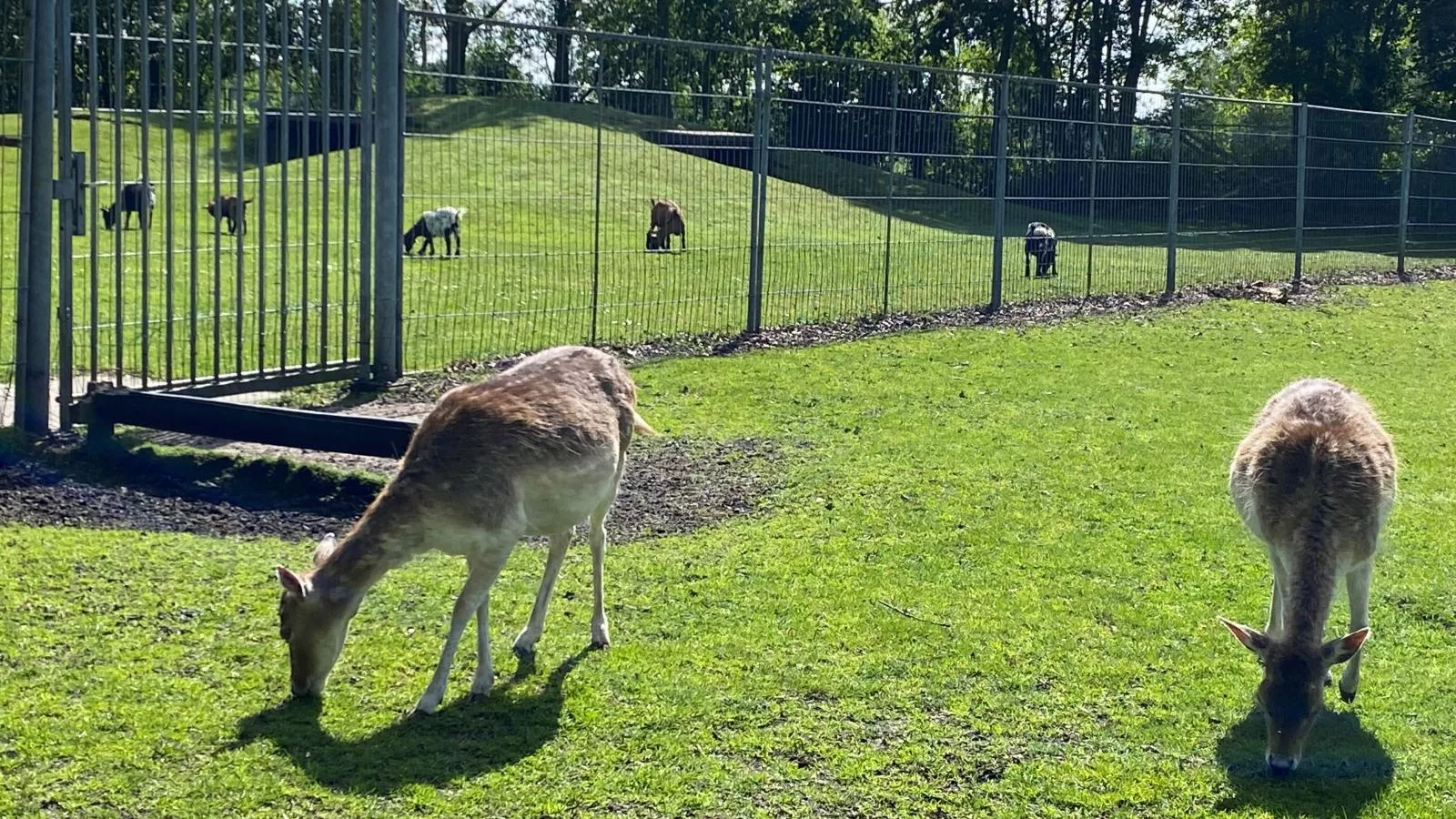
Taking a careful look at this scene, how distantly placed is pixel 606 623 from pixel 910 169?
37.1 ft

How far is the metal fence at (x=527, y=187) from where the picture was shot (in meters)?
9.97

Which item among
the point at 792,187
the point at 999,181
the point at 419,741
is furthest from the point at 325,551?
the point at 999,181

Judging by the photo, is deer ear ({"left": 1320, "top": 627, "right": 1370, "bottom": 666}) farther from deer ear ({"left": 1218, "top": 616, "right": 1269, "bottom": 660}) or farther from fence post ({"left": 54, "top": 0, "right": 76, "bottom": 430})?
fence post ({"left": 54, "top": 0, "right": 76, "bottom": 430})

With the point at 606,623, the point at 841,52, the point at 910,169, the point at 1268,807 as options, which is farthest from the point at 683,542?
the point at 841,52

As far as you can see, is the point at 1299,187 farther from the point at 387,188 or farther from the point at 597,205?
the point at 387,188

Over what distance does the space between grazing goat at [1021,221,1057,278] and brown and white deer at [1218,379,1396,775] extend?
41.6ft

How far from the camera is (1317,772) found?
5117 mm

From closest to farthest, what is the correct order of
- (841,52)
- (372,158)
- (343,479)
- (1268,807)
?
(1268,807) → (343,479) → (372,158) → (841,52)

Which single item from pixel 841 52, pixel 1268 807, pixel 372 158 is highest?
pixel 841 52

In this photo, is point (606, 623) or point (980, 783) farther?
point (606, 623)

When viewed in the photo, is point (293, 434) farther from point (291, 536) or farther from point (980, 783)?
point (980, 783)

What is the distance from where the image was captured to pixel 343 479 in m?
8.34

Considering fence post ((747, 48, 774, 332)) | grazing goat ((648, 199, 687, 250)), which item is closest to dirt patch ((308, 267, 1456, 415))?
fence post ((747, 48, 774, 332))

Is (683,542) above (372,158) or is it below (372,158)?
below
